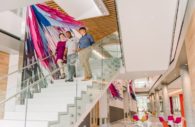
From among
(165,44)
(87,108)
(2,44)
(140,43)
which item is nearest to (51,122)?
(87,108)

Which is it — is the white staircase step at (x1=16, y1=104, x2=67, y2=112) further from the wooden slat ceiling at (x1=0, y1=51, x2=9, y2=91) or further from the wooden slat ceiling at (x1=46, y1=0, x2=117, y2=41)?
the wooden slat ceiling at (x1=46, y1=0, x2=117, y2=41)

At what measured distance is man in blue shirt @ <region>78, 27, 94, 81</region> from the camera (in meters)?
7.07

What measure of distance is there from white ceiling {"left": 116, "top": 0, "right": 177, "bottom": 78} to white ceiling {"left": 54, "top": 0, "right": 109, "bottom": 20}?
1.26 m

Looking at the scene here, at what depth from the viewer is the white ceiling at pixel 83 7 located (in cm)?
667

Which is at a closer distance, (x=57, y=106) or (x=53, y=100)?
(x=57, y=106)

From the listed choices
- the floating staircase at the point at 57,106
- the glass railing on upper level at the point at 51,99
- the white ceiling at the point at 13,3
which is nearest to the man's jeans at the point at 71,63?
the glass railing on upper level at the point at 51,99

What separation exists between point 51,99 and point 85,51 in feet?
7.20

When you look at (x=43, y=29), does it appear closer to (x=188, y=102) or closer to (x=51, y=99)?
(x=51, y=99)

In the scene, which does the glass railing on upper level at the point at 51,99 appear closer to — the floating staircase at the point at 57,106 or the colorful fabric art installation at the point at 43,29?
the floating staircase at the point at 57,106

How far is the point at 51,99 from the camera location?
19.2ft

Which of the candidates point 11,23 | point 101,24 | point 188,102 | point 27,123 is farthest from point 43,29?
point 188,102

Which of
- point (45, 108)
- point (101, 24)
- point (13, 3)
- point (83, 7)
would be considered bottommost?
point (45, 108)

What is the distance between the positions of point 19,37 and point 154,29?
4.41m

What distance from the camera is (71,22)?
8711 mm
